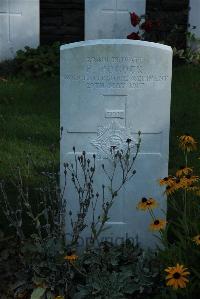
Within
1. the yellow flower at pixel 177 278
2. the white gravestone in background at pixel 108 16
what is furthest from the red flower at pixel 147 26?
the yellow flower at pixel 177 278

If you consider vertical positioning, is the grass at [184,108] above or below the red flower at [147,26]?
below

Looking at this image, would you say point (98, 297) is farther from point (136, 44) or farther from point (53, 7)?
point (53, 7)

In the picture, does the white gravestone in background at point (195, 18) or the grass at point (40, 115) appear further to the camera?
the white gravestone in background at point (195, 18)

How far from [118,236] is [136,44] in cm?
115

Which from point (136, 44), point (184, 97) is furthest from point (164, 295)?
point (184, 97)

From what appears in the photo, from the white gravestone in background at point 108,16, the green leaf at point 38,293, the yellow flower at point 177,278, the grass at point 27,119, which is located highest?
the white gravestone in background at point 108,16

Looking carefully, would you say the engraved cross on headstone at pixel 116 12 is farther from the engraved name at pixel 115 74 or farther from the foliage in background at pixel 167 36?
the engraved name at pixel 115 74

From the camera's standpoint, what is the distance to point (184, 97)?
7.21 meters

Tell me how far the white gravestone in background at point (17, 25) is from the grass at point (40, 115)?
3.00 feet

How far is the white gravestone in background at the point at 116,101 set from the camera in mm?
3555

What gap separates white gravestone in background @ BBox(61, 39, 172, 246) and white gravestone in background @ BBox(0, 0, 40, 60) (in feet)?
17.4

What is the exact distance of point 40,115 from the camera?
22.2ft

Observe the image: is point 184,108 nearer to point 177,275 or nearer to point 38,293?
point 38,293

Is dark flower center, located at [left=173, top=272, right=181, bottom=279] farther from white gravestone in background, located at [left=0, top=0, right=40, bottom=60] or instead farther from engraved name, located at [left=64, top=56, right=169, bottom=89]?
white gravestone in background, located at [left=0, top=0, right=40, bottom=60]
